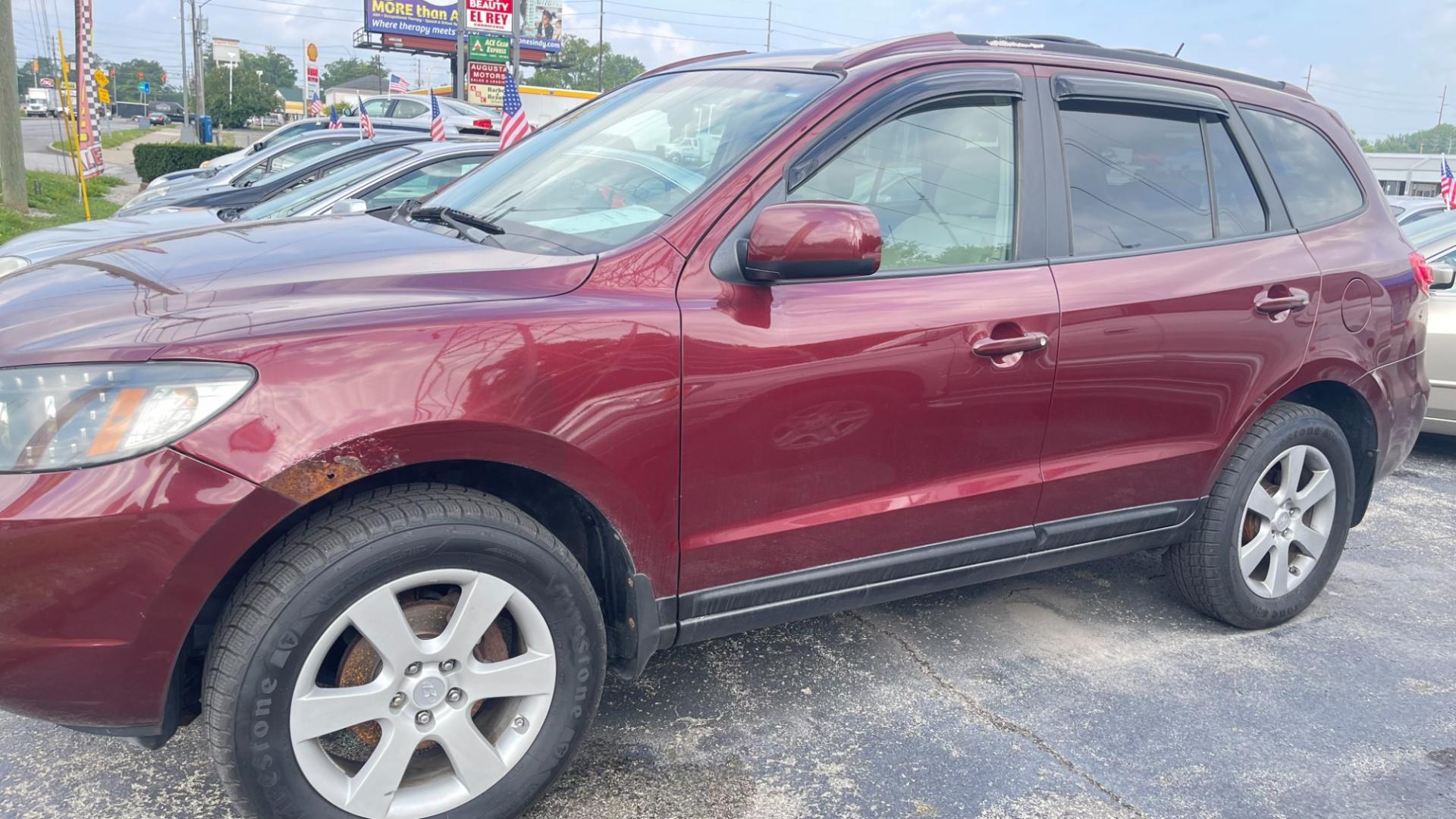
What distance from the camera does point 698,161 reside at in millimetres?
2801

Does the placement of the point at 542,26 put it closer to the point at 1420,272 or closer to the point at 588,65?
the point at 588,65

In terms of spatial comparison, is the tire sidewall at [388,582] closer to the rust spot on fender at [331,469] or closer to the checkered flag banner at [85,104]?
the rust spot on fender at [331,469]

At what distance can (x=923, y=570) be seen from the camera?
2.99 metres

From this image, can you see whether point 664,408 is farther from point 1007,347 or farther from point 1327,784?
point 1327,784

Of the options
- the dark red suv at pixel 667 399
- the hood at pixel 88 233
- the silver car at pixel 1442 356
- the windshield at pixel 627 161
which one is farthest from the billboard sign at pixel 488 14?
the dark red suv at pixel 667 399

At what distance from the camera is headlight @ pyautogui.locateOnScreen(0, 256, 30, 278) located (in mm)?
4875

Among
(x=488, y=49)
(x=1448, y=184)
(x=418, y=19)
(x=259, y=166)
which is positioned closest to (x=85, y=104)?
(x=259, y=166)

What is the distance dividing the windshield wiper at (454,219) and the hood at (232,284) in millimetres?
122

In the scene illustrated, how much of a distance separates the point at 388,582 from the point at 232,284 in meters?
0.71

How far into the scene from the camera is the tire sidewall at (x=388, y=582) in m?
2.07

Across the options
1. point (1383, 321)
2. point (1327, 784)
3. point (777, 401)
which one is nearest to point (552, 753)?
point (777, 401)

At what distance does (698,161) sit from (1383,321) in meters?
2.52

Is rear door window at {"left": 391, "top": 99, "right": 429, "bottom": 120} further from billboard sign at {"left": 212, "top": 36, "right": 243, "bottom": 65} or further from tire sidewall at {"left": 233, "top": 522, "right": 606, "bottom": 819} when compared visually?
billboard sign at {"left": 212, "top": 36, "right": 243, "bottom": 65}

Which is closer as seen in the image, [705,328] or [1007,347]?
[705,328]
